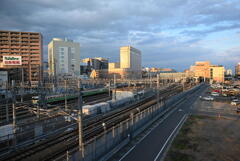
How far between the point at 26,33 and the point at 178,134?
86403 millimetres

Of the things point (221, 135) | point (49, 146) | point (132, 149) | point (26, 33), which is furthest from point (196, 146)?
point (26, 33)

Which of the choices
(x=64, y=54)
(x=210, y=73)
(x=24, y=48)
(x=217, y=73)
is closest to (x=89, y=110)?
(x=24, y=48)

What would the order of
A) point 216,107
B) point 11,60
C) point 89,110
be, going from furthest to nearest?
point 11,60, point 216,107, point 89,110

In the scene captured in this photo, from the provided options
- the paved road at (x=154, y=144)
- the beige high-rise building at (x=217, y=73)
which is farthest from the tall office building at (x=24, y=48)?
the beige high-rise building at (x=217, y=73)

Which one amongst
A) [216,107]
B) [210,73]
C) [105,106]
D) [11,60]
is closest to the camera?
[105,106]

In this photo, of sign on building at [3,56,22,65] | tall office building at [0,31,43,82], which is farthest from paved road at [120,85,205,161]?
tall office building at [0,31,43,82]

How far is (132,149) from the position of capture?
13.8m

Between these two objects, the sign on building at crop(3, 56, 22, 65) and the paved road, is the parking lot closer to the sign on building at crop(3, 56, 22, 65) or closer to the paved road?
the paved road

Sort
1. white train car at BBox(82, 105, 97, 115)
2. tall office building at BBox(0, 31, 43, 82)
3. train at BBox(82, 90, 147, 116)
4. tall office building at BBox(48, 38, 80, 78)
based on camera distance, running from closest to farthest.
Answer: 1. white train car at BBox(82, 105, 97, 115)
2. train at BBox(82, 90, 147, 116)
3. tall office building at BBox(0, 31, 43, 82)
4. tall office building at BBox(48, 38, 80, 78)

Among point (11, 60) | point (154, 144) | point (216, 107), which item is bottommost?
point (216, 107)

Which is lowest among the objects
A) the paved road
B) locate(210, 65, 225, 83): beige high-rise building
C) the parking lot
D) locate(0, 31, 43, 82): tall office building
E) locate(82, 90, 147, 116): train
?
the parking lot

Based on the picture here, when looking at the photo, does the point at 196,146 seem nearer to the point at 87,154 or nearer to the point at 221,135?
the point at 221,135

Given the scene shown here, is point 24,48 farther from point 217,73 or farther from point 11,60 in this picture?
point 217,73

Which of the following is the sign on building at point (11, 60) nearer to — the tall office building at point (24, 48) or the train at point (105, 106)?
the tall office building at point (24, 48)
